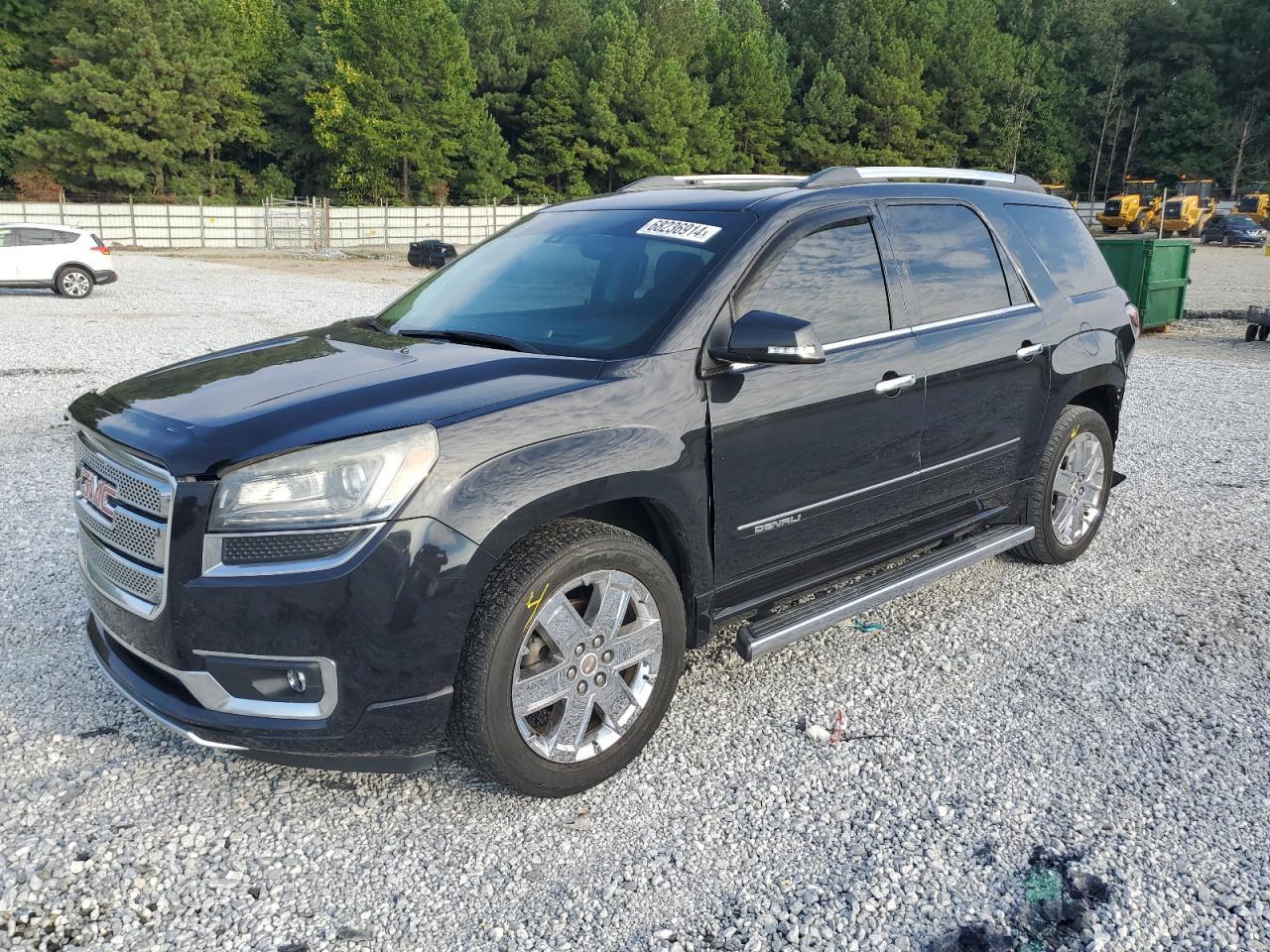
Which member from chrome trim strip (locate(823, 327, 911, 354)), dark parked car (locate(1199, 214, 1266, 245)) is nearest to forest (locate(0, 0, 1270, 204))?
dark parked car (locate(1199, 214, 1266, 245))

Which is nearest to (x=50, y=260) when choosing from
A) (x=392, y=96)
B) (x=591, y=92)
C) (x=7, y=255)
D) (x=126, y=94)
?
(x=7, y=255)

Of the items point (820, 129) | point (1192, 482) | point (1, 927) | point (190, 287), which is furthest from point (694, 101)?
point (1, 927)

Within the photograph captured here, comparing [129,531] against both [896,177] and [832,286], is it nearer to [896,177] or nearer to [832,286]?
[832,286]

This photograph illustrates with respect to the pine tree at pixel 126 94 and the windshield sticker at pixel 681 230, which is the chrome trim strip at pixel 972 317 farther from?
the pine tree at pixel 126 94

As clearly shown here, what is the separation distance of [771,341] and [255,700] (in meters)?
1.83

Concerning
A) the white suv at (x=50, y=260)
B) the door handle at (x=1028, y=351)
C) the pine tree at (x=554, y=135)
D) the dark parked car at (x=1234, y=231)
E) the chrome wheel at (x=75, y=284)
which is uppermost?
the pine tree at (x=554, y=135)

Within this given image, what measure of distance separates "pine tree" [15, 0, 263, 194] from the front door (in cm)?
6240

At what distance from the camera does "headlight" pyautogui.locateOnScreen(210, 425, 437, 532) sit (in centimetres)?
280

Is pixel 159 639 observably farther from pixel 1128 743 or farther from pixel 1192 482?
pixel 1192 482

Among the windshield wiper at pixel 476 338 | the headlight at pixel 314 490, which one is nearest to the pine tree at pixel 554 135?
the windshield wiper at pixel 476 338

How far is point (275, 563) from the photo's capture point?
9.19 ft

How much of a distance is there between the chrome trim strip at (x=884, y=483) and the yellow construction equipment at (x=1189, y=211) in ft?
160

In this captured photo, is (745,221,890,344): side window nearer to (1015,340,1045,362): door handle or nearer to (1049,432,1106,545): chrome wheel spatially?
(1015,340,1045,362): door handle

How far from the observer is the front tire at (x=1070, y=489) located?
16.6 feet
